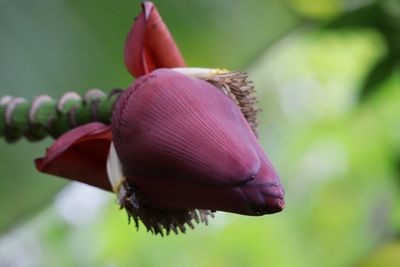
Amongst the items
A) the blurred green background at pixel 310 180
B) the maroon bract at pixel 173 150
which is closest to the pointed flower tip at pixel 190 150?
the maroon bract at pixel 173 150

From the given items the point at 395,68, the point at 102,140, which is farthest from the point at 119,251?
the point at 102,140

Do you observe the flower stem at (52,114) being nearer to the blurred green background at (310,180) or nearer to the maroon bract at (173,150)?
the maroon bract at (173,150)

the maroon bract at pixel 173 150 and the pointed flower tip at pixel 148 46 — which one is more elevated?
the pointed flower tip at pixel 148 46

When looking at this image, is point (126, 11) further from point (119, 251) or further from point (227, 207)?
point (119, 251)

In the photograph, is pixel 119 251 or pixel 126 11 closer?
pixel 126 11

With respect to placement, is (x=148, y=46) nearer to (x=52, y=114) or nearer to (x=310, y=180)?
(x=52, y=114)

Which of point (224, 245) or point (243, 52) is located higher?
point (243, 52)

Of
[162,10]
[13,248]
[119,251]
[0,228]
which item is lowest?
[119,251]


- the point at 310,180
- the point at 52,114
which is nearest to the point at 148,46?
the point at 52,114
